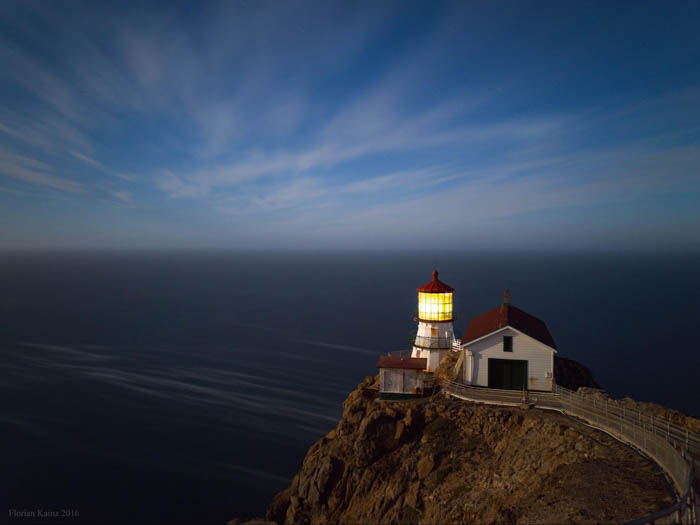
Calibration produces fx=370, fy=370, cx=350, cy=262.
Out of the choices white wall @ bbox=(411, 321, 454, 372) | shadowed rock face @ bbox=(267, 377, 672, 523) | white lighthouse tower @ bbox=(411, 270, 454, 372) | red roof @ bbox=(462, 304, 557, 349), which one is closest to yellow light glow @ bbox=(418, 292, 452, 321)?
white lighthouse tower @ bbox=(411, 270, 454, 372)

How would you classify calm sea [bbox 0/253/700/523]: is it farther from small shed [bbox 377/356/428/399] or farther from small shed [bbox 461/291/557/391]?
small shed [bbox 461/291/557/391]

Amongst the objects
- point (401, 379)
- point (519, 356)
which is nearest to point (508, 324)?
point (519, 356)

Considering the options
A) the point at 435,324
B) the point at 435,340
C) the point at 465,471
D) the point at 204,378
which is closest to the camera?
the point at 465,471

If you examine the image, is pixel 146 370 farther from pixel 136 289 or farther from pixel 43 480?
pixel 136 289

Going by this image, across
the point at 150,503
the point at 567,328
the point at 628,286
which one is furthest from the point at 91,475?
the point at 628,286

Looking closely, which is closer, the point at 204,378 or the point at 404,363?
the point at 404,363

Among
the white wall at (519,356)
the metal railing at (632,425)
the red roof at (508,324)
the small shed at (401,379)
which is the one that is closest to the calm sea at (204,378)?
the small shed at (401,379)

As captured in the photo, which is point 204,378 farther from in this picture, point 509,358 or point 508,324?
point 508,324

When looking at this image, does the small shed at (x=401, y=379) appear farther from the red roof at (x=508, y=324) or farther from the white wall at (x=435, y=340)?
the red roof at (x=508, y=324)
